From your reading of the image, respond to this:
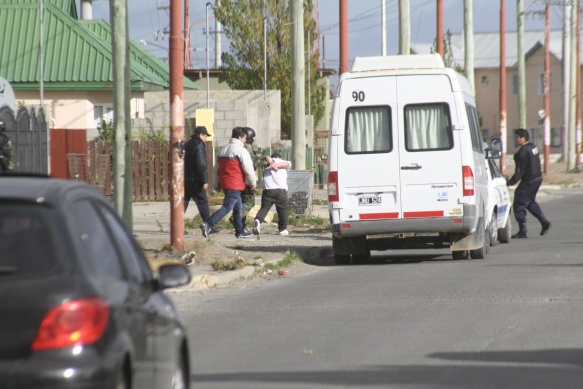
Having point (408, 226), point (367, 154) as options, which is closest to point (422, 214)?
point (408, 226)

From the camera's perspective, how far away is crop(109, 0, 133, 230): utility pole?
50.4 feet

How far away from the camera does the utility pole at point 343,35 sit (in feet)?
97.1

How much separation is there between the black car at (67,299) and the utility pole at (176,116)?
407 inches

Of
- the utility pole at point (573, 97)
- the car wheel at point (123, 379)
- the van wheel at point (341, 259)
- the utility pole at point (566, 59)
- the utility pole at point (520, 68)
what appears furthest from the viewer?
the utility pole at point (573, 97)

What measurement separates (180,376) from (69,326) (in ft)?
6.18

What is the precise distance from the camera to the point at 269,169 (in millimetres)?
21469

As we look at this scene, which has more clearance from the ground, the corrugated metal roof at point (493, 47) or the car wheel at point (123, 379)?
the corrugated metal roof at point (493, 47)

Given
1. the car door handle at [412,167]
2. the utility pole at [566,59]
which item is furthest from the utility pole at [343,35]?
the utility pole at [566,59]

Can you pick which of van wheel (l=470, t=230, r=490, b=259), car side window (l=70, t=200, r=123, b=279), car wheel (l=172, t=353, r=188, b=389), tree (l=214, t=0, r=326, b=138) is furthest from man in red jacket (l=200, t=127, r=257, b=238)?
tree (l=214, t=0, r=326, b=138)

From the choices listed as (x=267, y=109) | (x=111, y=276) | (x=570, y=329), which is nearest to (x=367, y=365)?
(x=570, y=329)

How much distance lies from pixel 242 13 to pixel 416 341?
147 feet

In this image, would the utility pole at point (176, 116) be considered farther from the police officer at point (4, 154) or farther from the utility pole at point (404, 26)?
the utility pole at point (404, 26)

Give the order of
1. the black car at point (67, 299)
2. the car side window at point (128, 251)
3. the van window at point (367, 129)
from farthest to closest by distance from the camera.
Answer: the van window at point (367, 129), the car side window at point (128, 251), the black car at point (67, 299)

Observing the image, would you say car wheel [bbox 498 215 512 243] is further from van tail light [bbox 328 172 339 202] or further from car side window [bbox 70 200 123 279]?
car side window [bbox 70 200 123 279]
